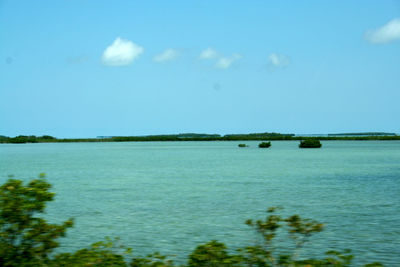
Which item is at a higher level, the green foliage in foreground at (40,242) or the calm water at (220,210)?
the green foliage in foreground at (40,242)

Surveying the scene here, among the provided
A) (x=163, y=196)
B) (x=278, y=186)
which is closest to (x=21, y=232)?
(x=163, y=196)

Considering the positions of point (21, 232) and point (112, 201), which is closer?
point (21, 232)

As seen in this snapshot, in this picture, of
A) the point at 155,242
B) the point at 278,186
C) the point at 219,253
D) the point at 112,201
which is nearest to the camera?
the point at 219,253

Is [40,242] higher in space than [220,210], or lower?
higher

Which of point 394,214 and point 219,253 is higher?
point 219,253

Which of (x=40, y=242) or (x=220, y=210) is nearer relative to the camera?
(x=40, y=242)

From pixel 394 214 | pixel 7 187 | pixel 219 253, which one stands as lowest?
pixel 394 214

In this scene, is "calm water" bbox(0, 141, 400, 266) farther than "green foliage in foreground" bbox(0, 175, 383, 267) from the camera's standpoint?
Yes

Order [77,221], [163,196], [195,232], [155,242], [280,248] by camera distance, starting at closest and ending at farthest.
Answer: [280,248] → [155,242] → [195,232] → [77,221] → [163,196]

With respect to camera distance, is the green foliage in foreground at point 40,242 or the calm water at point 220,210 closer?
the green foliage in foreground at point 40,242

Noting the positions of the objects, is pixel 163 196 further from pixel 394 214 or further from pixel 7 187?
pixel 7 187

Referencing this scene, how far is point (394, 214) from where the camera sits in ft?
60.6

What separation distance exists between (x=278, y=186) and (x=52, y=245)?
22797 mm

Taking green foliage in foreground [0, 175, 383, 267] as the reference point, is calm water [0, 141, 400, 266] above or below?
below
